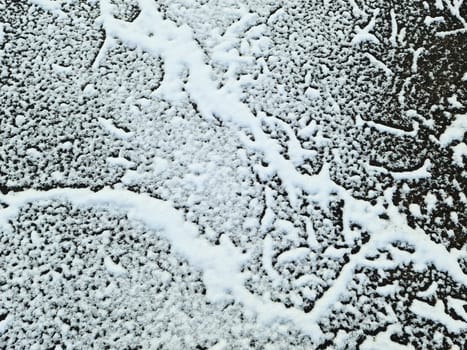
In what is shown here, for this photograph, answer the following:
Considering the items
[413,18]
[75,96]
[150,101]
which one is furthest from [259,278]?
[413,18]

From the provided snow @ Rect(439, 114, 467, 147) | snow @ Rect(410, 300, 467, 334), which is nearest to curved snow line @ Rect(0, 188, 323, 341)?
snow @ Rect(410, 300, 467, 334)

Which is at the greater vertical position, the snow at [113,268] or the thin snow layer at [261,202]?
the thin snow layer at [261,202]

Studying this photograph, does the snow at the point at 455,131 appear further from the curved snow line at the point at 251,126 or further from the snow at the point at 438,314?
the snow at the point at 438,314

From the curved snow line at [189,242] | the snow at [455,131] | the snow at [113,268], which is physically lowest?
the snow at [113,268]

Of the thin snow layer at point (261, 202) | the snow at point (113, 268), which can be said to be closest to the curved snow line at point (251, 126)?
the thin snow layer at point (261, 202)

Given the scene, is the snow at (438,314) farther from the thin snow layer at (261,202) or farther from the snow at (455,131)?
the snow at (455,131)

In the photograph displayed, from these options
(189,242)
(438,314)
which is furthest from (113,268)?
(438,314)

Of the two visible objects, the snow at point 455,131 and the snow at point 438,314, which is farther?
the snow at point 455,131

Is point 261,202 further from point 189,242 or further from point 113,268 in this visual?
point 113,268

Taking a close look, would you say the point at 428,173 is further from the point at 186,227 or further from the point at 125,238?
the point at 125,238

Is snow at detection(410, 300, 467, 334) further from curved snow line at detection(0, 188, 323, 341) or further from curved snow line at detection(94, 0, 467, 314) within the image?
curved snow line at detection(0, 188, 323, 341)
